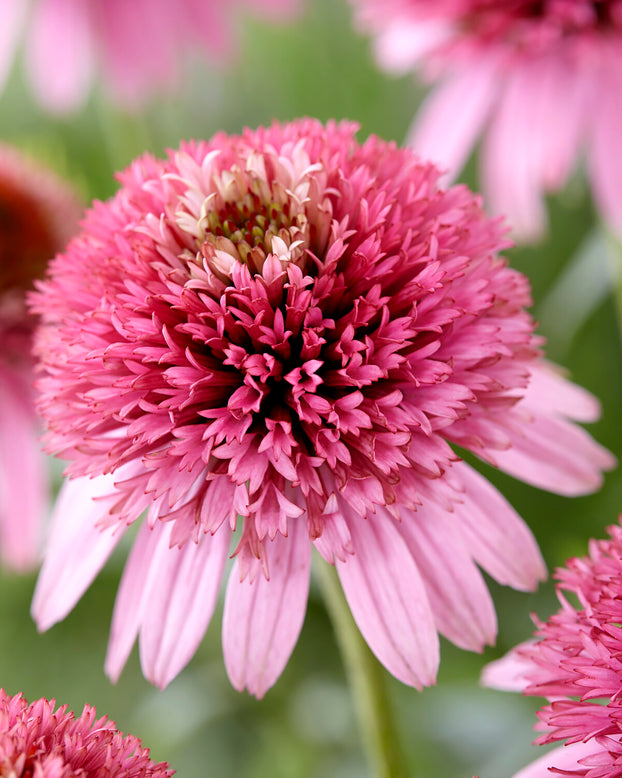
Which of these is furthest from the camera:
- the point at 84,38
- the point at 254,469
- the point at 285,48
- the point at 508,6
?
the point at 285,48

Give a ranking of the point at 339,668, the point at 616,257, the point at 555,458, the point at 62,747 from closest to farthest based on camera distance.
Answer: the point at 62,747 < the point at 555,458 < the point at 616,257 < the point at 339,668

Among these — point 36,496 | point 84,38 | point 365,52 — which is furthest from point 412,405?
point 365,52

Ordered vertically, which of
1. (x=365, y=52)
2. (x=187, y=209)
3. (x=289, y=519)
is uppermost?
(x=365, y=52)

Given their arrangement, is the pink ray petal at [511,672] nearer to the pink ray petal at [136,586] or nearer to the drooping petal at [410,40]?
the pink ray petal at [136,586]

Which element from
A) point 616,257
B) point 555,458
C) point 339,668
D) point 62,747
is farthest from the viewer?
point 339,668

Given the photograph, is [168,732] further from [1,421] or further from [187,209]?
[187,209]

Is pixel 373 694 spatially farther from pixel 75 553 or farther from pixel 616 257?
pixel 616 257

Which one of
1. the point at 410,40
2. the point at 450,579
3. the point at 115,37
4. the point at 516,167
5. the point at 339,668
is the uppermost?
the point at 115,37

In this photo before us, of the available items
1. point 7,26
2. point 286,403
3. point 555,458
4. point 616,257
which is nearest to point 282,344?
point 286,403
